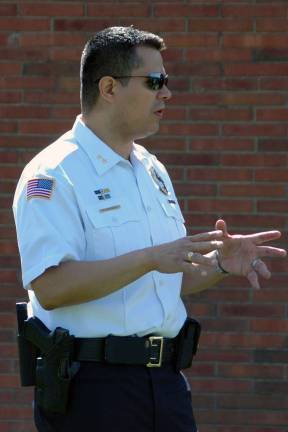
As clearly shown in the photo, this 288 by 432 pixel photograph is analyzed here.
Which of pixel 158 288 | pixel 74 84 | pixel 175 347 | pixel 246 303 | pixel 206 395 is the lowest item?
pixel 206 395

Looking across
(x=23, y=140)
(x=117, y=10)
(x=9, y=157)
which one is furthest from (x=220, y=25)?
(x=9, y=157)

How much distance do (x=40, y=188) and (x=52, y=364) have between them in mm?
551

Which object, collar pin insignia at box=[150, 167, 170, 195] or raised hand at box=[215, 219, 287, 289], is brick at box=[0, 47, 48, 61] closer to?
collar pin insignia at box=[150, 167, 170, 195]

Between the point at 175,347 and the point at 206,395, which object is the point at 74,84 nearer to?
the point at 206,395

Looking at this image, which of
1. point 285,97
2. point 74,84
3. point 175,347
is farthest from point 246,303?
point 175,347

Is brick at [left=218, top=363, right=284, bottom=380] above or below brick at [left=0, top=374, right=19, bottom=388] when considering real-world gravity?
above

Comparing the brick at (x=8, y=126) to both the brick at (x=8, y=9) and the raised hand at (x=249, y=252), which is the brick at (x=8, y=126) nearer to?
the brick at (x=8, y=9)

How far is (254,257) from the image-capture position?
2.98 m

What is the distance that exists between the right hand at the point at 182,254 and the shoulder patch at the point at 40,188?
390 millimetres

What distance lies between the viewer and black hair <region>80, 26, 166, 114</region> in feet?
10.4

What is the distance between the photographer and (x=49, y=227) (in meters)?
2.88

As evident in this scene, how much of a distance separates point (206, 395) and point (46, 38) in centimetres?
199

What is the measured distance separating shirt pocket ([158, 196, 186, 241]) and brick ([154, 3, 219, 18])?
5.64 feet

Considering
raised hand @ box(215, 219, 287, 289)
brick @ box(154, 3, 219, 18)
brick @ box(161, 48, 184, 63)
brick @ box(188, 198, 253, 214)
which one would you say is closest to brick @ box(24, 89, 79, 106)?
brick @ box(161, 48, 184, 63)
